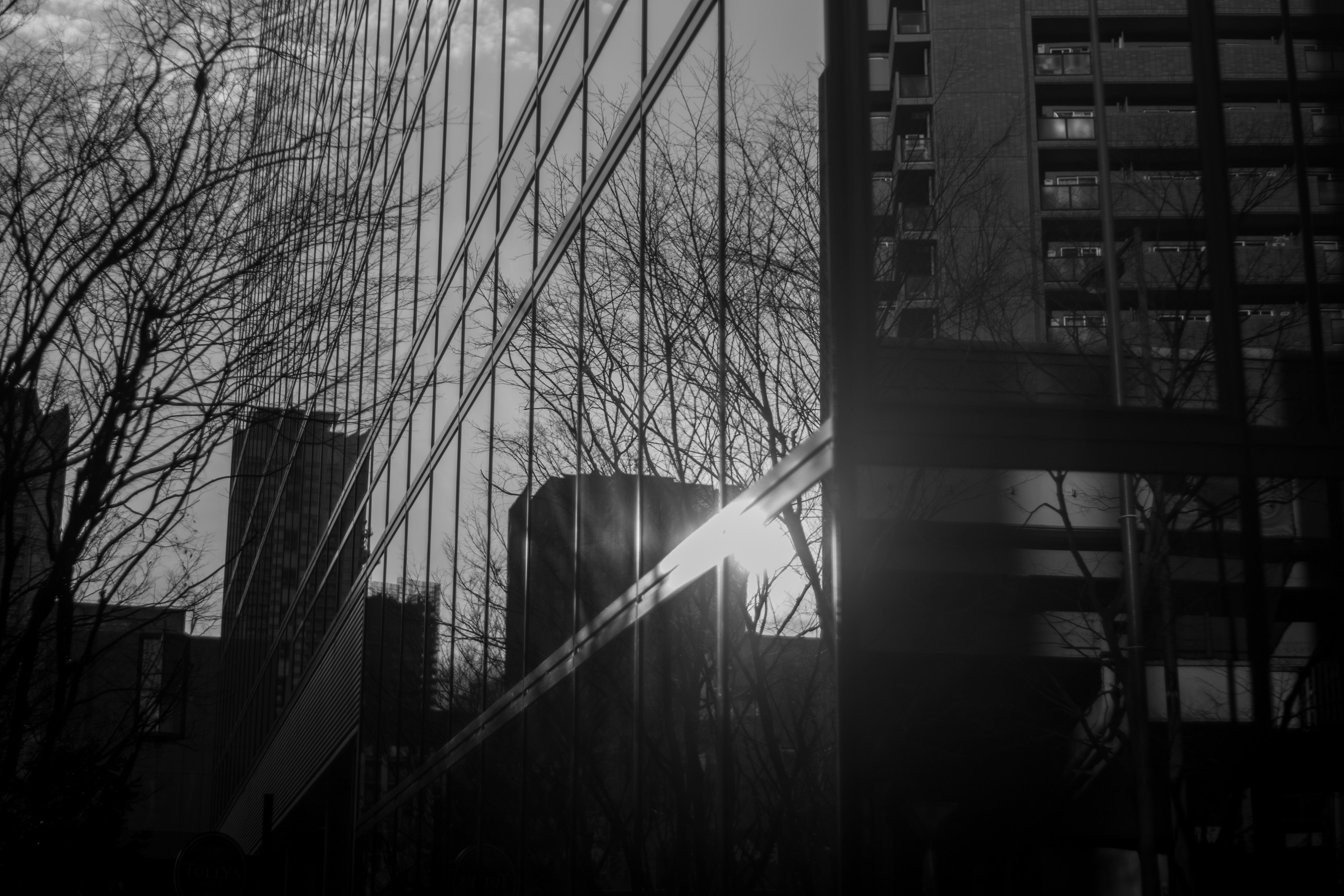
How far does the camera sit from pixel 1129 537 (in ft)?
19.1

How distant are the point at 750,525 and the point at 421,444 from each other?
12847mm

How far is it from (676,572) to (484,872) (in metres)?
5.66

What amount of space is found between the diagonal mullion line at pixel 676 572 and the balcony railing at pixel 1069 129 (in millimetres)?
1475

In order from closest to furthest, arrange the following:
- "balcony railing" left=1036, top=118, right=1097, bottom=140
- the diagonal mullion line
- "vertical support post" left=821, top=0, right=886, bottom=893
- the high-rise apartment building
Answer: "vertical support post" left=821, top=0, right=886, bottom=893 < "balcony railing" left=1036, top=118, right=1097, bottom=140 < the diagonal mullion line < the high-rise apartment building

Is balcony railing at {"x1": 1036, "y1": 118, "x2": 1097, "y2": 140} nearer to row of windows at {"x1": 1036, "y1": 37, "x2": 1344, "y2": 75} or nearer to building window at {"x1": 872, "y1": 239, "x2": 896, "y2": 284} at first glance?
row of windows at {"x1": 1036, "y1": 37, "x2": 1344, "y2": 75}

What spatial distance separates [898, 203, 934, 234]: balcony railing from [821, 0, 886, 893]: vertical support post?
16 cm

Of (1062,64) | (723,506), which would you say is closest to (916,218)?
(1062,64)

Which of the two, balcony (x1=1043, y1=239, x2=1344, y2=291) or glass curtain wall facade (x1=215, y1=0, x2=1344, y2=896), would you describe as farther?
balcony (x1=1043, y1=239, x2=1344, y2=291)

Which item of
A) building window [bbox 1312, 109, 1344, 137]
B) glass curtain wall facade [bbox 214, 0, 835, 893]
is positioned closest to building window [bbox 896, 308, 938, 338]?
glass curtain wall facade [bbox 214, 0, 835, 893]

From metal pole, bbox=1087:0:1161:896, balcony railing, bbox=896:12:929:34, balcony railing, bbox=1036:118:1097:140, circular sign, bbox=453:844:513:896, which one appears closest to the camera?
metal pole, bbox=1087:0:1161:896

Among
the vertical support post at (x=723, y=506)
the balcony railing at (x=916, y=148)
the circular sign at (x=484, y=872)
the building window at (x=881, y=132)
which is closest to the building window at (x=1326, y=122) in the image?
the balcony railing at (x=916, y=148)

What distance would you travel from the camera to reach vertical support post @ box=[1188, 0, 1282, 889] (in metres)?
5.54

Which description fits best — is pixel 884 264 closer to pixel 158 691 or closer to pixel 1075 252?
pixel 1075 252

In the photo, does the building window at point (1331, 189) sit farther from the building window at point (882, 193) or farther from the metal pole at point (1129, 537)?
the building window at point (882, 193)
